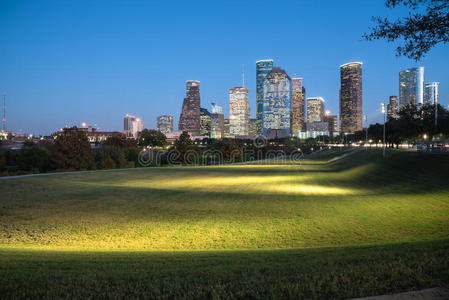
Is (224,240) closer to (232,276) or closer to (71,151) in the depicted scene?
(232,276)

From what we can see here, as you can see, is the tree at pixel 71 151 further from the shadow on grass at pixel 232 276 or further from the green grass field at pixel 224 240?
the shadow on grass at pixel 232 276

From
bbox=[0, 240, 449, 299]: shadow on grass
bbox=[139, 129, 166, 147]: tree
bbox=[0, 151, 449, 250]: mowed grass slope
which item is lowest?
bbox=[0, 151, 449, 250]: mowed grass slope

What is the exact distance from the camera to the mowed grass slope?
983cm

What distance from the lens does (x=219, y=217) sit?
43.7 ft

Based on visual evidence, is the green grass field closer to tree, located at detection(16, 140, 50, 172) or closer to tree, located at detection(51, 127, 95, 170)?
tree, located at detection(51, 127, 95, 170)

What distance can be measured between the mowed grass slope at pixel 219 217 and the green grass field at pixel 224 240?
5cm

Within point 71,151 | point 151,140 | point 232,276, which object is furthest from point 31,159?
point 151,140


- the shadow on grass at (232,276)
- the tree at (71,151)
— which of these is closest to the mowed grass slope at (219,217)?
the shadow on grass at (232,276)

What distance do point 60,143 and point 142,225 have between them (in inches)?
1282

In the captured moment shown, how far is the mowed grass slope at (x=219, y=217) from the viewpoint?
9828 millimetres

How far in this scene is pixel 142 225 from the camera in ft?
39.5

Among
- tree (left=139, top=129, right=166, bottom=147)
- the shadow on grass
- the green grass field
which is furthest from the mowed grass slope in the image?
tree (left=139, top=129, right=166, bottom=147)

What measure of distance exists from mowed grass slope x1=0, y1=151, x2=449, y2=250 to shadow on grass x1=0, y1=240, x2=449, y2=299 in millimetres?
2917

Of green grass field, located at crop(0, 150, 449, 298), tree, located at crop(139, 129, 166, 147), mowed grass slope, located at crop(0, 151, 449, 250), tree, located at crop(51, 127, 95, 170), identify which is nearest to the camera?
green grass field, located at crop(0, 150, 449, 298)
